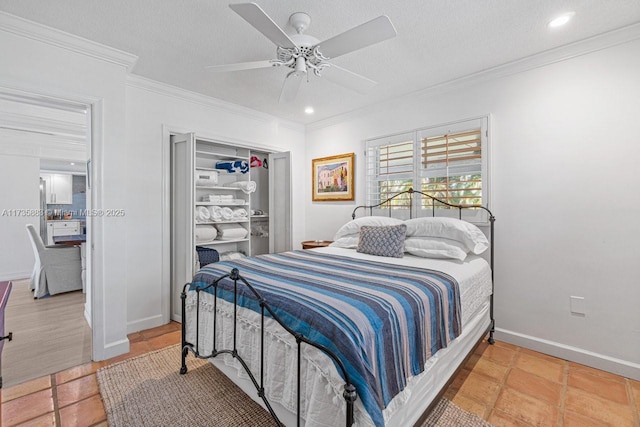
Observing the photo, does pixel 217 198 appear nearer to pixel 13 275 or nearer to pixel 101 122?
pixel 101 122

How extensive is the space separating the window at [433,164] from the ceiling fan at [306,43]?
125 centimetres

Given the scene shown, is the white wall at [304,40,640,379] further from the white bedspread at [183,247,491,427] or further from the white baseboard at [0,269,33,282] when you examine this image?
the white baseboard at [0,269,33,282]

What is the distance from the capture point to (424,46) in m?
2.48

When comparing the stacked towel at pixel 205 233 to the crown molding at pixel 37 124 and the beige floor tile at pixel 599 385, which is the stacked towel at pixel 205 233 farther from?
the beige floor tile at pixel 599 385

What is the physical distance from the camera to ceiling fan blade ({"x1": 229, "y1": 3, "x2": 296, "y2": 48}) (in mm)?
1488

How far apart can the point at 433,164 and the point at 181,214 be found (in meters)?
2.89

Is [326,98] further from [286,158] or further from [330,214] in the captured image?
[330,214]

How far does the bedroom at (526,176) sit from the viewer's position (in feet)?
7.50

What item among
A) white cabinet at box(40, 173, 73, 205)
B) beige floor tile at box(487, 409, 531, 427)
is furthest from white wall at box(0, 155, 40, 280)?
beige floor tile at box(487, 409, 531, 427)

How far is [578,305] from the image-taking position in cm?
249

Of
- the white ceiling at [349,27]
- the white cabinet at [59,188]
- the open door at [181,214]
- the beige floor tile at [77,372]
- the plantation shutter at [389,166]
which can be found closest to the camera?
the white ceiling at [349,27]

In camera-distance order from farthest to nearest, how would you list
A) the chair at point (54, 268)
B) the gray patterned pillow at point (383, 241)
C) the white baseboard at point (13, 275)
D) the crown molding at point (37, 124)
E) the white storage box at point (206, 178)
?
the white baseboard at point (13, 275)
the chair at point (54, 268)
the crown molding at point (37, 124)
the white storage box at point (206, 178)
the gray patterned pillow at point (383, 241)

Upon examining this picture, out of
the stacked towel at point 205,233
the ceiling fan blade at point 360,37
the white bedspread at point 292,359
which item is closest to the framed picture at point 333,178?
the stacked towel at point 205,233

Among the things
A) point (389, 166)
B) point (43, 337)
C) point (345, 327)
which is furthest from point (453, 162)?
point (43, 337)
